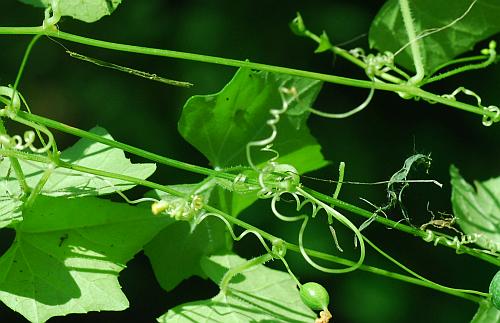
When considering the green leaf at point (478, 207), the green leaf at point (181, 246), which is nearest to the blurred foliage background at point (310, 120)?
the green leaf at point (478, 207)

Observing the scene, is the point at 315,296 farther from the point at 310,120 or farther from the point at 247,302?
the point at 310,120

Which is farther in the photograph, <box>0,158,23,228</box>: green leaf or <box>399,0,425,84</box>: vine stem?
<box>399,0,425,84</box>: vine stem

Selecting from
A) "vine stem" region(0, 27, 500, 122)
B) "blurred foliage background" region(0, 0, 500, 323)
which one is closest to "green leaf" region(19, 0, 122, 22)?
"vine stem" region(0, 27, 500, 122)

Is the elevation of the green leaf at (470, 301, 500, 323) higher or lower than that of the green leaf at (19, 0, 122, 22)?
lower

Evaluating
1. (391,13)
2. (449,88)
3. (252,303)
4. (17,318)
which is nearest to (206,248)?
(252,303)

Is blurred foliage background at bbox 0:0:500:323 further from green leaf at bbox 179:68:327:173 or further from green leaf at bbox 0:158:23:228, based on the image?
green leaf at bbox 0:158:23:228

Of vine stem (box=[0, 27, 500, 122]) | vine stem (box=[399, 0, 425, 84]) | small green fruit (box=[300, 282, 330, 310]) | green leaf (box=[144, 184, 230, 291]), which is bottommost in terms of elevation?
small green fruit (box=[300, 282, 330, 310])

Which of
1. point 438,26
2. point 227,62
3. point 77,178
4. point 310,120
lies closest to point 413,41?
point 438,26
